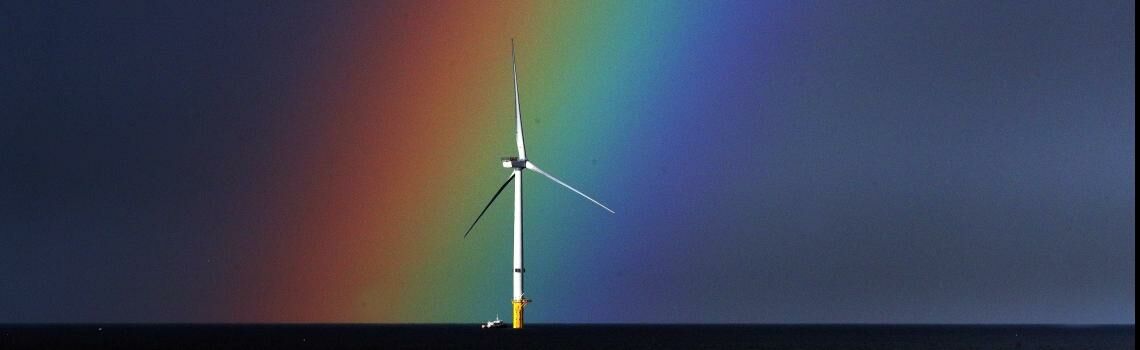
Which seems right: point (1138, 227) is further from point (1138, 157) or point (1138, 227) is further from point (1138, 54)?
point (1138, 54)

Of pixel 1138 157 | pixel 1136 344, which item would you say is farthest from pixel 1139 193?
pixel 1136 344

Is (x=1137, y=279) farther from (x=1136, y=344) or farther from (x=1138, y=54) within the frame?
(x=1138, y=54)

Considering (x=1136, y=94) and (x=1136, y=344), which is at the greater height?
(x=1136, y=94)

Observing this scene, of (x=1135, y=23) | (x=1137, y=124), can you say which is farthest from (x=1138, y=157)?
(x=1135, y=23)

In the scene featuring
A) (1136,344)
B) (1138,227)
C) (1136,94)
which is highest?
(1136,94)

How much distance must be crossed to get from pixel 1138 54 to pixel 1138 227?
3786mm

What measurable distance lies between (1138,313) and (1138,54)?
567cm

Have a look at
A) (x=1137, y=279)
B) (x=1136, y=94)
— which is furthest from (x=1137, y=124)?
(x=1137, y=279)

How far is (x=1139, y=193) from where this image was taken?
3584cm

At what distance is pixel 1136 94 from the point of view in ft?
119

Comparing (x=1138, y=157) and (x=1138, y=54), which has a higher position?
(x=1138, y=54)

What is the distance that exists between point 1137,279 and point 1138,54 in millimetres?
4916

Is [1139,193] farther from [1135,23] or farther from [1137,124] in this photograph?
[1135,23]

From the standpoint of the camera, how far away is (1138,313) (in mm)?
36406
